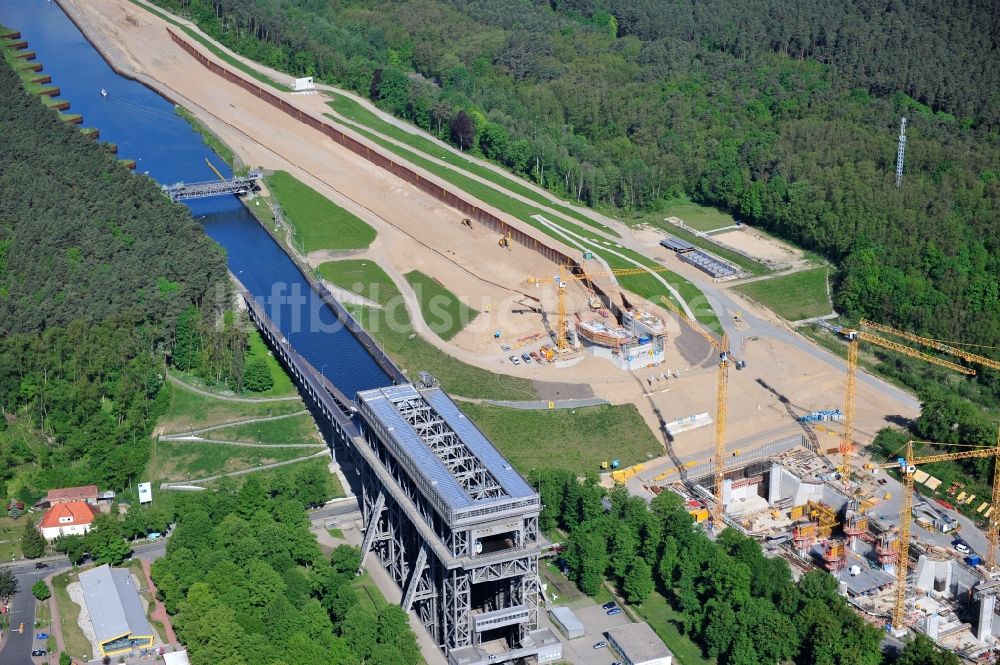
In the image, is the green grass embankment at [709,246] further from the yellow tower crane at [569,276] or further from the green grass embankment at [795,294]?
the yellow tower crane at [569,276]

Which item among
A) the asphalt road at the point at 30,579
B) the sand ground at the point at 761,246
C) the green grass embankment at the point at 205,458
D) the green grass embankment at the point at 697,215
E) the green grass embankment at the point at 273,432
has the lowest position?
the asphalt road at the point at 30,579

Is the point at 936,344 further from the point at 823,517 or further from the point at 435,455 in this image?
the point at 435,455

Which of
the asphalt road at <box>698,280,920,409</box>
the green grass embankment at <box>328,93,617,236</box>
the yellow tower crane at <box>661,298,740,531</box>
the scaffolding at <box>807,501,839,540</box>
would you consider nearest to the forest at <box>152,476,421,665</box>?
the yellow tower crane at <box>661,298,740,531</box>

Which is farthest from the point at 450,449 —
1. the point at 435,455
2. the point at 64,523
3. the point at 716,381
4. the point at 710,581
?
the point at 716,381

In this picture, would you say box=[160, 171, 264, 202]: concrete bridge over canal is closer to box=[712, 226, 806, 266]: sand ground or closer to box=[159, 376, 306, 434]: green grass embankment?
box=[159, 376, 306, 434]: green grass embankment

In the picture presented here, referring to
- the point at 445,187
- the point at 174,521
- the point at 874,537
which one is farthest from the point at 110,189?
the point at 874,537

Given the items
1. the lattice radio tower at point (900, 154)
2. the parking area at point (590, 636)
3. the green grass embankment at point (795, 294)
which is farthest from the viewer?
the lattice radio tower at point (900, 154)

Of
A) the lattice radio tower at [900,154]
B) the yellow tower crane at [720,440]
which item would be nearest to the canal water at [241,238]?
the yellow tower crane at [720,440]
